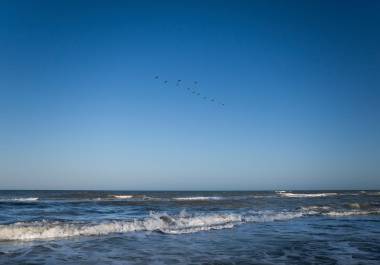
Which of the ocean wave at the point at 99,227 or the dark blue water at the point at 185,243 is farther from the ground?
the ocean wave at the point at 99,227

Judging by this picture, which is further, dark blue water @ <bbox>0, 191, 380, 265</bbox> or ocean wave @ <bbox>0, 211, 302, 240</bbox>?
ocean wave @ <bbox>0, 211, 302, 240</bbox>

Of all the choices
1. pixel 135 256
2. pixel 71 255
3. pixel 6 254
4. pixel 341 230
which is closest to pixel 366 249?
pixel 341 230

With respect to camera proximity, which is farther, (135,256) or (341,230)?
(341,230)

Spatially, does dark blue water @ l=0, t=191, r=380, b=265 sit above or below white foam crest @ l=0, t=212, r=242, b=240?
below

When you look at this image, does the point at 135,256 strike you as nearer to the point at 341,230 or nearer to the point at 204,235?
the point at 204,235

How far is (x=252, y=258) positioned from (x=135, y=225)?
7.58 metres

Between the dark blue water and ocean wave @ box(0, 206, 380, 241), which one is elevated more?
ocean wave @ box(0, 206, 380, 241)

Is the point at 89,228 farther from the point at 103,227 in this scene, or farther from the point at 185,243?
the point at 185,243

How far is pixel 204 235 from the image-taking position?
14719mm

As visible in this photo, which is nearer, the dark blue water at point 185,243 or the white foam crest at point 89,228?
the dark blue water at point 185,243

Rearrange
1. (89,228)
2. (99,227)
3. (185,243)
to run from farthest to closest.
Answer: (99,227)
(89,228)
(185,243)

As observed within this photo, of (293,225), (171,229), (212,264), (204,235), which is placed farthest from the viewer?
(293,225)

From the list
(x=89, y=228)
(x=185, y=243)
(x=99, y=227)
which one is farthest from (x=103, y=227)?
(x=185, y=243)

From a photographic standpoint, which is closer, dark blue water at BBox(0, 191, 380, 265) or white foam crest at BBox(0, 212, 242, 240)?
dark blue water at BBox(0, 191, 380, 265)
